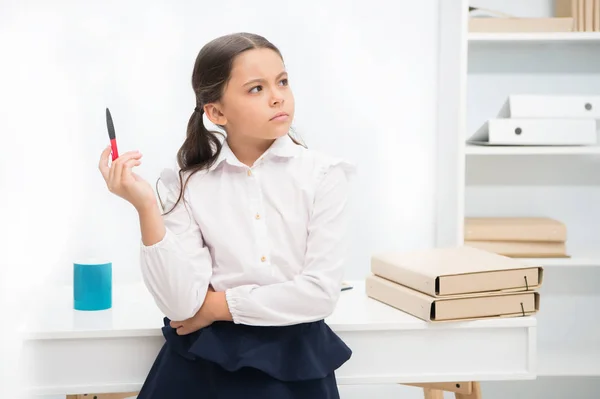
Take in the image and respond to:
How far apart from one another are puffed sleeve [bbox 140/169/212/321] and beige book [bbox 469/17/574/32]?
3.83 feet

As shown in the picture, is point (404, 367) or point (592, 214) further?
point (592, 214)

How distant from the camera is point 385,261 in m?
1.78

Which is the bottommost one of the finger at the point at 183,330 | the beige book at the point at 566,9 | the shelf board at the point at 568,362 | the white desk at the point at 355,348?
the shelf board at the point at 568,362

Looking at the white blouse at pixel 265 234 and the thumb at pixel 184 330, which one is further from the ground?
the white blouse at pixel 265 234

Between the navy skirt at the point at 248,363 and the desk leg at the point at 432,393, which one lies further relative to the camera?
the desk leg at the point at 432,393

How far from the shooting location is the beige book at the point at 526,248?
7.55ft

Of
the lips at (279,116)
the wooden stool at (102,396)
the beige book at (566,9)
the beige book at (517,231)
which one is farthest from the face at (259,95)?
the beige book at (566,9)

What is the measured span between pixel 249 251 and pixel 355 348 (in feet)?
1.10

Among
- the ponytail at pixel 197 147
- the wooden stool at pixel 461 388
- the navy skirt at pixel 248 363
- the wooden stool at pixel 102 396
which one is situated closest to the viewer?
the navy skirt at pixel 248 363

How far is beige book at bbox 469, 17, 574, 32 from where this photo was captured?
2.25m

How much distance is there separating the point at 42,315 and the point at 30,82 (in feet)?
3.01

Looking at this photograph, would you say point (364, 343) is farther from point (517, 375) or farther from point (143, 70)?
point (143, 70)

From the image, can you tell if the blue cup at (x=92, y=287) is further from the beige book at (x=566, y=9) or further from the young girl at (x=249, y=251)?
the beige book at (x=566, y=9)

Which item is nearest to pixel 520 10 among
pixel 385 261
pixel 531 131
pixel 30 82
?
pixel 531 131
